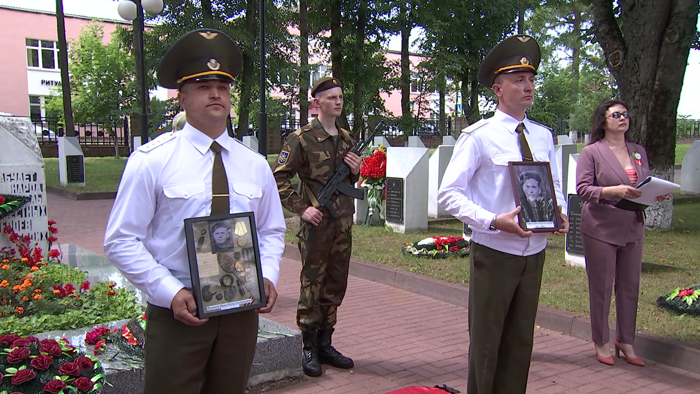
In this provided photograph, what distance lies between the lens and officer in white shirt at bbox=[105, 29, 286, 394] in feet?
8.10

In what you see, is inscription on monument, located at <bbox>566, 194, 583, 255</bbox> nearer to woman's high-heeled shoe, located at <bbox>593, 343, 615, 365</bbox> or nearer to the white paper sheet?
the white paper sheet

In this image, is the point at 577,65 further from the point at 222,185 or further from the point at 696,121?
the point at 222,185

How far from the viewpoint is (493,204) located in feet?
11.7

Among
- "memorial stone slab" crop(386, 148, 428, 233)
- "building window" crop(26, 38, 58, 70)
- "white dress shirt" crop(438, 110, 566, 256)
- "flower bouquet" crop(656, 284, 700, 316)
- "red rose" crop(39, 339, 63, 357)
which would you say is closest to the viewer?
"red rose" crop(39, 339, 63, 357)

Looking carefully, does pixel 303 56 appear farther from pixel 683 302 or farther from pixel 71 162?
pixel 683 302

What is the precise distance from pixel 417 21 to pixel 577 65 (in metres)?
23.4

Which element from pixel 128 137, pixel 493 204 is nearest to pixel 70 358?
pixel 493 204

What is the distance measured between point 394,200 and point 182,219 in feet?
29.7

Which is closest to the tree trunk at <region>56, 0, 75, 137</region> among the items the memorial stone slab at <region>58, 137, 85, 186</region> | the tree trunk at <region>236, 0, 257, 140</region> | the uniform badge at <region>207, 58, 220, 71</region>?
the memorial stone slab at <region>58, 137, 85, 186</region>

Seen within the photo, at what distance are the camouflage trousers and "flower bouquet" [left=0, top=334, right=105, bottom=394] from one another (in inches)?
71.3

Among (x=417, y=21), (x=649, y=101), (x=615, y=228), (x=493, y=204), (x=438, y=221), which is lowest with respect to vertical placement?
(x=438, y=221)

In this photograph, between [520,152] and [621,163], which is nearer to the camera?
[520,152]

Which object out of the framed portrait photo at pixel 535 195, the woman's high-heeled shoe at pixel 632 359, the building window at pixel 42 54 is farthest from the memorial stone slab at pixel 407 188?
the building window at pixel 42 54

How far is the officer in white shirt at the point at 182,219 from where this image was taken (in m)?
2.47
